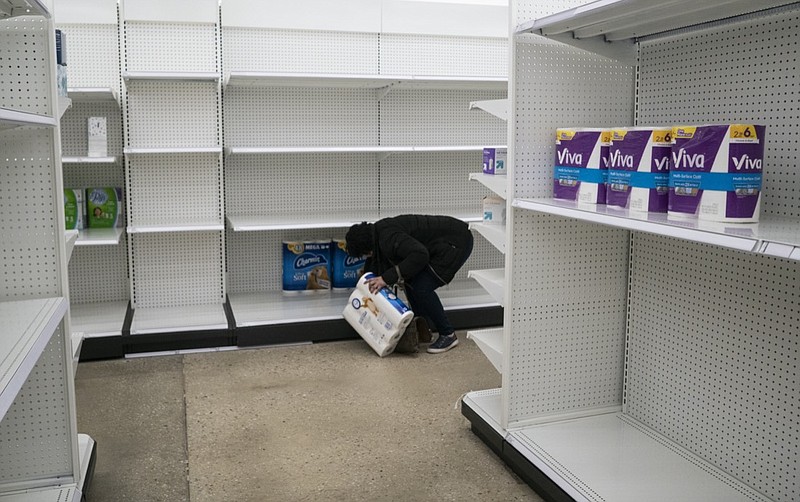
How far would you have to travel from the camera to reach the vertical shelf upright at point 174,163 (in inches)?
202

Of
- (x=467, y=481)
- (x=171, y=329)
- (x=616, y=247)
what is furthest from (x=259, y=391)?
(x=616, y=247)

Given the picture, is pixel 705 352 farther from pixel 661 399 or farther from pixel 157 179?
pixel 157 179

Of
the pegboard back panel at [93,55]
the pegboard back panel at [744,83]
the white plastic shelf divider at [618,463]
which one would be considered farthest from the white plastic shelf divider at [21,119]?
the pegboard back panel at [93,55]

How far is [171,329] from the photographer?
4867mm

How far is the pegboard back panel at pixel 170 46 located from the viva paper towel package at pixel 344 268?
161cm

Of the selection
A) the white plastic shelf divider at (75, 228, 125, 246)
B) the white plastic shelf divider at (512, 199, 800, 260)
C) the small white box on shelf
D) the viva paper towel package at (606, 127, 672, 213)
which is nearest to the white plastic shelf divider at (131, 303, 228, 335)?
the white plastic shelf divider at (75, 228, 125, 246)

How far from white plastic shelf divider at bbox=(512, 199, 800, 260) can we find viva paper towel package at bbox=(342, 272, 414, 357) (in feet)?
6.64

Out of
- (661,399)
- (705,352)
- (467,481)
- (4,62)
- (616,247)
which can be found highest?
(4,62)

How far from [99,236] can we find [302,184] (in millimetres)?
1573

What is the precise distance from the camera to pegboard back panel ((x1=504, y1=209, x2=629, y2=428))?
324cm

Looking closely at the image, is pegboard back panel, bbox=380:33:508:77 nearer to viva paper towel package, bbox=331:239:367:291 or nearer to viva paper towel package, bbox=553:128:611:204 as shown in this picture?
viva paper towel package, bbox=331:239:367:291

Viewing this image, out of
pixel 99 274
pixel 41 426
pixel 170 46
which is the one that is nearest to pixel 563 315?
pixel 41 426

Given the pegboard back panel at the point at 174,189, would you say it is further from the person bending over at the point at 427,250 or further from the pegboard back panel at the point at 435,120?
the pegboard back panel at the point at 435,120

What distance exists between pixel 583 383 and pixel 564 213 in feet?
3.32
